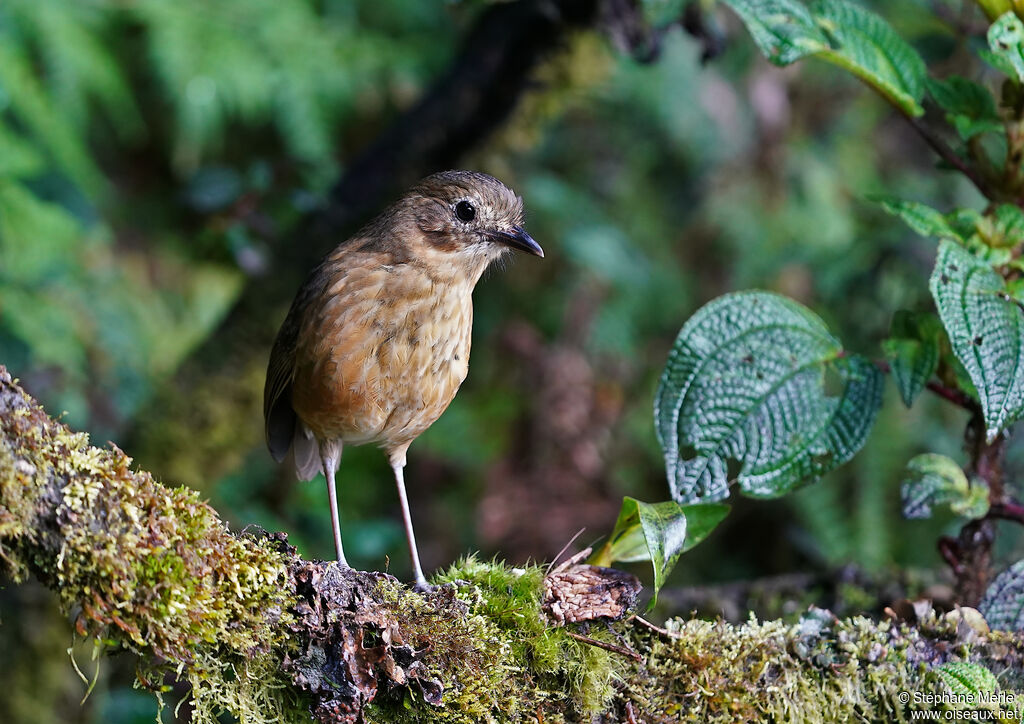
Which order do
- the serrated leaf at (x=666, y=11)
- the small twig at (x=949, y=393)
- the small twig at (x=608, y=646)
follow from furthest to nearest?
1. the serrated leaf at (x=666, y=11)
2. the small twig at (x=949, y=393)
3. the small twig at (x=608, y=646)

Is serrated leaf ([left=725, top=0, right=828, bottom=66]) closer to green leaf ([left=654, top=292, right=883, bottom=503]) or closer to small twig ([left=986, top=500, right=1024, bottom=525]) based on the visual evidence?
green leaf ([left=654, top=292, right=883, bottom=503])

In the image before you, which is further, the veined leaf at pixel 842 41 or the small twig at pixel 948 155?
the small twig at pixel 948 155

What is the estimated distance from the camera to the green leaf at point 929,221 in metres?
2.29

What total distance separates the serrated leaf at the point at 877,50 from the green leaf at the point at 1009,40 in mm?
209

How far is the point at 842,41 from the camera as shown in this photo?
95.1 inches

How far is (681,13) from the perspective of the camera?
2875 mm

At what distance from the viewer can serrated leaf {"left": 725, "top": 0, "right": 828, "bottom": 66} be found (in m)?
2.26

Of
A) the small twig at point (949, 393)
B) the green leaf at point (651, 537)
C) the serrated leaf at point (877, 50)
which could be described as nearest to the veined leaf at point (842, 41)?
the serrated leaf at point (877, 50)

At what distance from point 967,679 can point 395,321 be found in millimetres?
1546

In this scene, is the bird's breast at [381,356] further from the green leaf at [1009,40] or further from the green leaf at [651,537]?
the green leaf at [1009,40]

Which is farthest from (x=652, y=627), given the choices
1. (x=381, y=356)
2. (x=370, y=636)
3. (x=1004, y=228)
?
(x=1004, y=228)

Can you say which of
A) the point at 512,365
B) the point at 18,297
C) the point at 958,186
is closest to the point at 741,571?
the point at 512,365

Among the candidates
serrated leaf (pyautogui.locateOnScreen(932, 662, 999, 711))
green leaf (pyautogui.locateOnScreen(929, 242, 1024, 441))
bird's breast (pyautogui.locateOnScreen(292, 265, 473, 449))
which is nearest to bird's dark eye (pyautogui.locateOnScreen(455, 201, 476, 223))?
bird's breast (pyautogui.locateOnScreen(292, 265, 473, 449))

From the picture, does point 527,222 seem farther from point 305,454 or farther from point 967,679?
point 967,679
